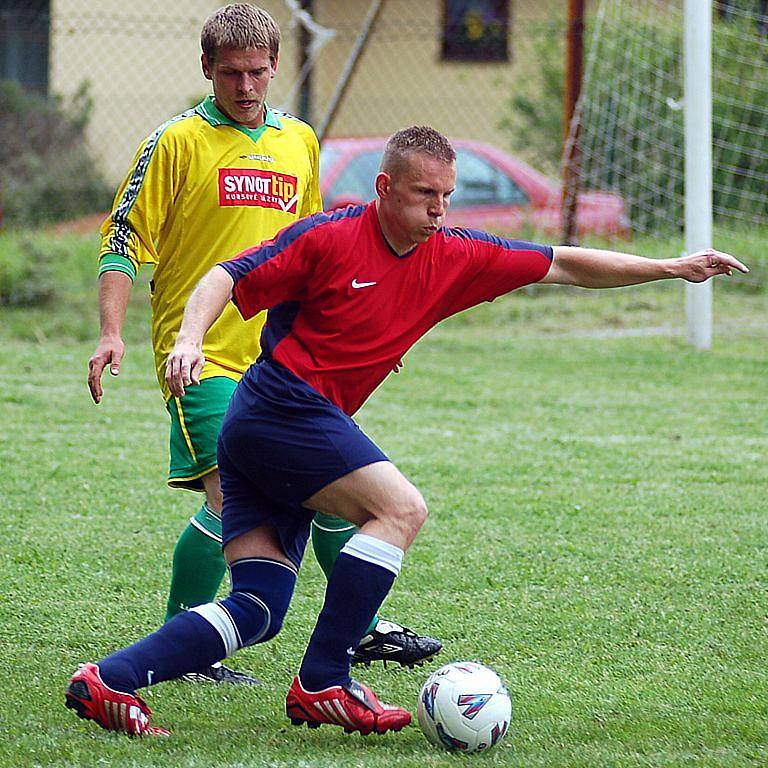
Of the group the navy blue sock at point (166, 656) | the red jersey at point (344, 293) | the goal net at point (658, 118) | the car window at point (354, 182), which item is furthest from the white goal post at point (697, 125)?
the navy blue sock at point (166, 656)

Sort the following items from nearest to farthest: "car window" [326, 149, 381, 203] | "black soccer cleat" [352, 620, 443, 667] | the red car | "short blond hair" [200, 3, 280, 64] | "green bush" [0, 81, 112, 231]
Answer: "short blond hair" [200, 3, 280, 64] < "black soccer cleat" [352, 620, 443, 667] < the red car < "car window" [326, 149, 381, 203] < "green bush" [0, 81, 112, 231]

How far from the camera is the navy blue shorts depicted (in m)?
3.35

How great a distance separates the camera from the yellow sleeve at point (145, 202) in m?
4.00

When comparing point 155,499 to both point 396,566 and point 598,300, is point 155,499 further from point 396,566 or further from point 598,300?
point 598,300

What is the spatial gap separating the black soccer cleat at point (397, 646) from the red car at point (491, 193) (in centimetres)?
851

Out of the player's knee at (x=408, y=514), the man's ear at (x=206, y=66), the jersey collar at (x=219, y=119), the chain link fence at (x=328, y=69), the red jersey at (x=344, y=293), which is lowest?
the player's knee at (x=408, y=514)

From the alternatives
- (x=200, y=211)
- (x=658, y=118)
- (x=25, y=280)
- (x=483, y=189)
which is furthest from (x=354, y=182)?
(x=200, y=211)

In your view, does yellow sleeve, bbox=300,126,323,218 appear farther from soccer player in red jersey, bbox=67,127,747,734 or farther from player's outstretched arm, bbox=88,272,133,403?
soccer player in red jersey, bbox=67,127,747,734

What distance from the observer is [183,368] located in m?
3.13

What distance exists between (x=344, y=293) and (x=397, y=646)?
128 centimetres

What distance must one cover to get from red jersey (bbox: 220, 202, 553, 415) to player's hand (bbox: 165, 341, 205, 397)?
0.26 meters

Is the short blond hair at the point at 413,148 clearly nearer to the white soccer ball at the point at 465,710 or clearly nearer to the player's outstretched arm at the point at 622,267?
the player's outstretched arm at the point at 622,267

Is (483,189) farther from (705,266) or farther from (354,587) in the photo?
(354,587)

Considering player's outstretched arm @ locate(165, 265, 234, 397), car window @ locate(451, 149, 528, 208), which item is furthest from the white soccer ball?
car window @ locate(451, 149, 528, 208)
